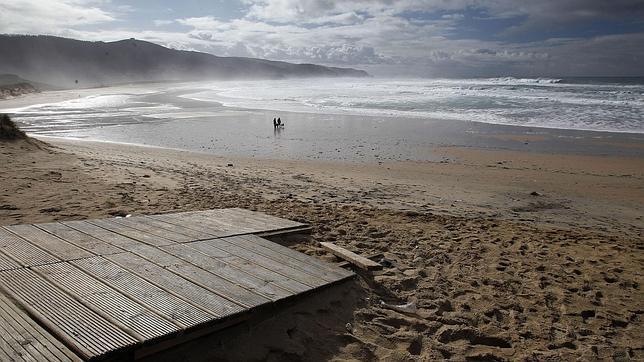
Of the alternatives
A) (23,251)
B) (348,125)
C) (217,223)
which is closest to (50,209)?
(217,223)

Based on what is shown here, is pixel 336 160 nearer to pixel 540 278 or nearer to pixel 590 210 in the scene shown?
pixel 590 210

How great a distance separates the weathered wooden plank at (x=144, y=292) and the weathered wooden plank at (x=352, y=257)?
217 cm

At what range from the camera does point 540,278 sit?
4.98m

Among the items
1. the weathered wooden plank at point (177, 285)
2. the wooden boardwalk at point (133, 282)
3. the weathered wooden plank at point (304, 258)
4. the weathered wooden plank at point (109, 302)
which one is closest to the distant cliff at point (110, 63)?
the wooden boardwalk at point (133, 282)

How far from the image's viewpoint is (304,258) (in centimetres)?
457

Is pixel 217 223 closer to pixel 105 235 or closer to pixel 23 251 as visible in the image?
pixel 105 235

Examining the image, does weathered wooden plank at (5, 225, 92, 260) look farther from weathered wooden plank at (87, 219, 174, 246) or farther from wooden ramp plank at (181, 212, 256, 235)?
wooden ramp plank at (181, 212, 256, 235)

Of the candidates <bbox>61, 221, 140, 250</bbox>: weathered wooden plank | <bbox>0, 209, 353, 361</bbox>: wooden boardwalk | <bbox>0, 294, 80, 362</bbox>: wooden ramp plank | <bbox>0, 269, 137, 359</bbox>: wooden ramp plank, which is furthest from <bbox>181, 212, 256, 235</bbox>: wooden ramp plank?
<bbox>0, 294, 80, 362</bbox>: wooden ramp plank

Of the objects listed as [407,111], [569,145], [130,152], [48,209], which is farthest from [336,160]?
[407,111]

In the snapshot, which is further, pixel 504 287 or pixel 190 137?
pixel 190 137

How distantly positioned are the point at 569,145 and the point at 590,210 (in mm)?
8921

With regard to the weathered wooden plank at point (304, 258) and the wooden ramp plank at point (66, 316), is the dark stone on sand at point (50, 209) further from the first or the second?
the wooden ramp plank at point (66, 316)

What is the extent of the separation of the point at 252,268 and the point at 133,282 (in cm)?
104

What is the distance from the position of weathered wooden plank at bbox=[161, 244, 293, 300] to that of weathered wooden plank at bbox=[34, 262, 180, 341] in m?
→ 0.85
